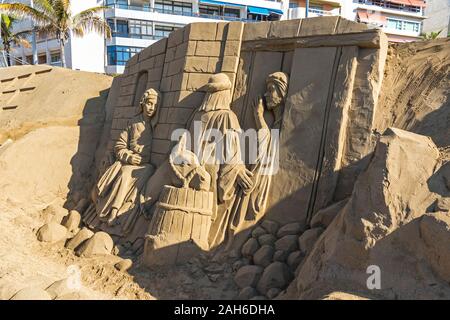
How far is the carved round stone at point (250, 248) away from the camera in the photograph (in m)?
4.51

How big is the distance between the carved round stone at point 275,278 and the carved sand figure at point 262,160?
0.70 metres

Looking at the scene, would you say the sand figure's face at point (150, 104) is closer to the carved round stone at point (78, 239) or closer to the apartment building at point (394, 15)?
the carved round stone at point (78, 239)

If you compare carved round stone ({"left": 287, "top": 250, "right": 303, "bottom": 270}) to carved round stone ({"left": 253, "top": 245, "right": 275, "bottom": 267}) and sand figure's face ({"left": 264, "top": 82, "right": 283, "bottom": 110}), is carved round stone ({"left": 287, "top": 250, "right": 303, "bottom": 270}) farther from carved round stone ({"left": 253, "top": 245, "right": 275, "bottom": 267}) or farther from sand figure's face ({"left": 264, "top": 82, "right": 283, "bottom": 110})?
sand figure's face ({"left": 264, "top": 82, "right": 283, "bottom": 110})

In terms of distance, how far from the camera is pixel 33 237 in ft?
19.5

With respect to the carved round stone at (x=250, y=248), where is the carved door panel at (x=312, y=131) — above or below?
above

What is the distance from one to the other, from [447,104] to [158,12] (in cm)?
1962

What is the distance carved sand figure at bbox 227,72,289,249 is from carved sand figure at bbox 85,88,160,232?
1584 millimetres

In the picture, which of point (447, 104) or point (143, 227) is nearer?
point (447, 104)

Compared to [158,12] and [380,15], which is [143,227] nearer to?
[158,12]

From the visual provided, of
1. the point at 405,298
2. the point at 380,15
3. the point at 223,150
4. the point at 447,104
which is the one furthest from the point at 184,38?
the point at 380,15

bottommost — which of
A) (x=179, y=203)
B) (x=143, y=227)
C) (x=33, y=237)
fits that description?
(x=33, y=237)

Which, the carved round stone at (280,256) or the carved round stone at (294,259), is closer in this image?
the carved round stone at (294,259)

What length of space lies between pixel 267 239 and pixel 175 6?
817 inches

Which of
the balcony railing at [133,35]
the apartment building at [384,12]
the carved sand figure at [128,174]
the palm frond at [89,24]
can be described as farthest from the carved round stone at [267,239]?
the apartment building at [384,12]
